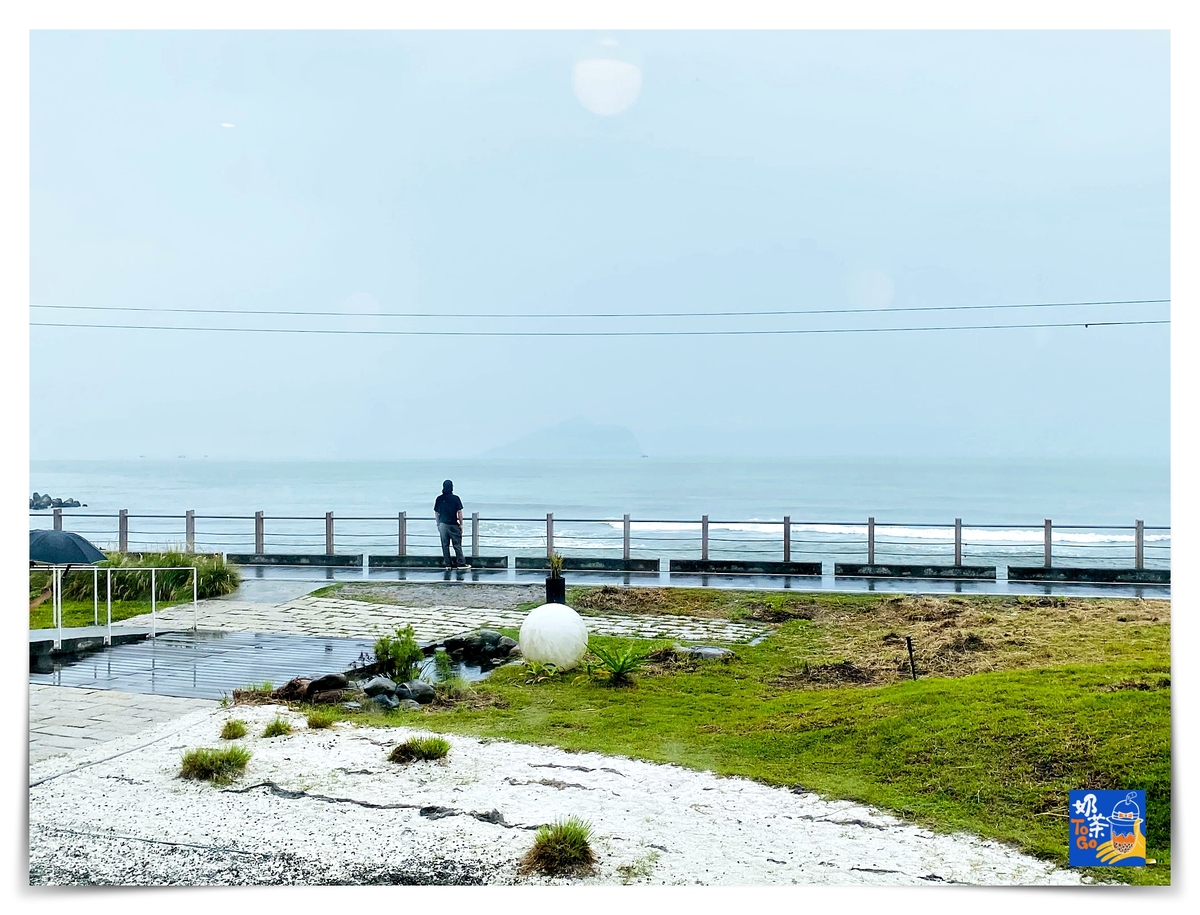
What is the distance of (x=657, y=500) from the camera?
4050 centimetres

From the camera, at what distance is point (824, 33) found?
3.90 metres

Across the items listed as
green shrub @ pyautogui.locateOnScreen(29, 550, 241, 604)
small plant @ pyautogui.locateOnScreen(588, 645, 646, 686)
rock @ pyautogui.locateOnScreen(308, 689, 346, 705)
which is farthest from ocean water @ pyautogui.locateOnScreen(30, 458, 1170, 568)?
rock @ pyautogui.locateOnScreen(308, 689, 346, 705)

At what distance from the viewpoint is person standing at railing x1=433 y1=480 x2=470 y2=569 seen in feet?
37.5

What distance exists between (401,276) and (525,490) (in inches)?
1082

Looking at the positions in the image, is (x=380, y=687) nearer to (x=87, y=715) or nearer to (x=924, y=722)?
(x=87, y=715)

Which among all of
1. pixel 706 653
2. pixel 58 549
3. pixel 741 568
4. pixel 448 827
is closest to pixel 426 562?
pixel 741 568

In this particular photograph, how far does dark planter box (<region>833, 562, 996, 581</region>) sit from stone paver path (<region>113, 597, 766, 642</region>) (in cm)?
431

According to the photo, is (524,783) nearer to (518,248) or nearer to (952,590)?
(518,248)

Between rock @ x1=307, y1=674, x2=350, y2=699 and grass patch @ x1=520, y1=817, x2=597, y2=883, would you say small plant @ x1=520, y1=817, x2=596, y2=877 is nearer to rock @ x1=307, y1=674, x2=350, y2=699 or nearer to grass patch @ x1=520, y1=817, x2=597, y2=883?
grass patch @ x1=520, y1=817, x2=597, y2=883

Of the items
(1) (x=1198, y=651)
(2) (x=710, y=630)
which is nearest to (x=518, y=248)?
(2) (x=710, y=630)

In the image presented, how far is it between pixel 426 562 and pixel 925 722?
8.60m

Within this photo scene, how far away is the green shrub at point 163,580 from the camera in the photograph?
9.23m

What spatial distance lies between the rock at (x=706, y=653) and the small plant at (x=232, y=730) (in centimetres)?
285

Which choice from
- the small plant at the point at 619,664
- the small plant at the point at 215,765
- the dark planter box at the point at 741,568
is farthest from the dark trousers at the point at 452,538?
the small plant at the point at 215,765
